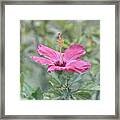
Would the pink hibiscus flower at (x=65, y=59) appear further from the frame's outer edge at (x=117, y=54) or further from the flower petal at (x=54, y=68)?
the frame's outer edge at (x=117, y=54)

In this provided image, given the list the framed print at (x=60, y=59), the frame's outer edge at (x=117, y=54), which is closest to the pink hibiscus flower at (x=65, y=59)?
the framed print at (x=60, y=59)

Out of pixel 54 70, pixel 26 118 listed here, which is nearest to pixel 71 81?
pixel 54 70

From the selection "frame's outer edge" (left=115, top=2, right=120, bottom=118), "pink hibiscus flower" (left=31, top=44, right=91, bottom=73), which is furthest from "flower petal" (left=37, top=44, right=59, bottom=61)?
"frame's outer edge" (left=115, top=2, right=120, bottom=118)

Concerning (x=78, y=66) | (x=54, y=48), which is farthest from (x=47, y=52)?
(x=78, y=66)

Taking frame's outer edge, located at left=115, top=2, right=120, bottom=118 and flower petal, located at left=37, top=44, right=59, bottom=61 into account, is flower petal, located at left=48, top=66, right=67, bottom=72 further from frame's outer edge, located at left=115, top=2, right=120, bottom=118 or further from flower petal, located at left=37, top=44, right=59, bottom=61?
frame's outer edge, located at left=115, top=2, right=120, bottom=118

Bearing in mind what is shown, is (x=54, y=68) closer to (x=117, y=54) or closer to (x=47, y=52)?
(x=47, y=52)

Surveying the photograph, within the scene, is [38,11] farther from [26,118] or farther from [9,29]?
[26,118]

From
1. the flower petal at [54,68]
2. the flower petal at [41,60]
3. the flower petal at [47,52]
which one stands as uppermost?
the flower petal at [47,52]
